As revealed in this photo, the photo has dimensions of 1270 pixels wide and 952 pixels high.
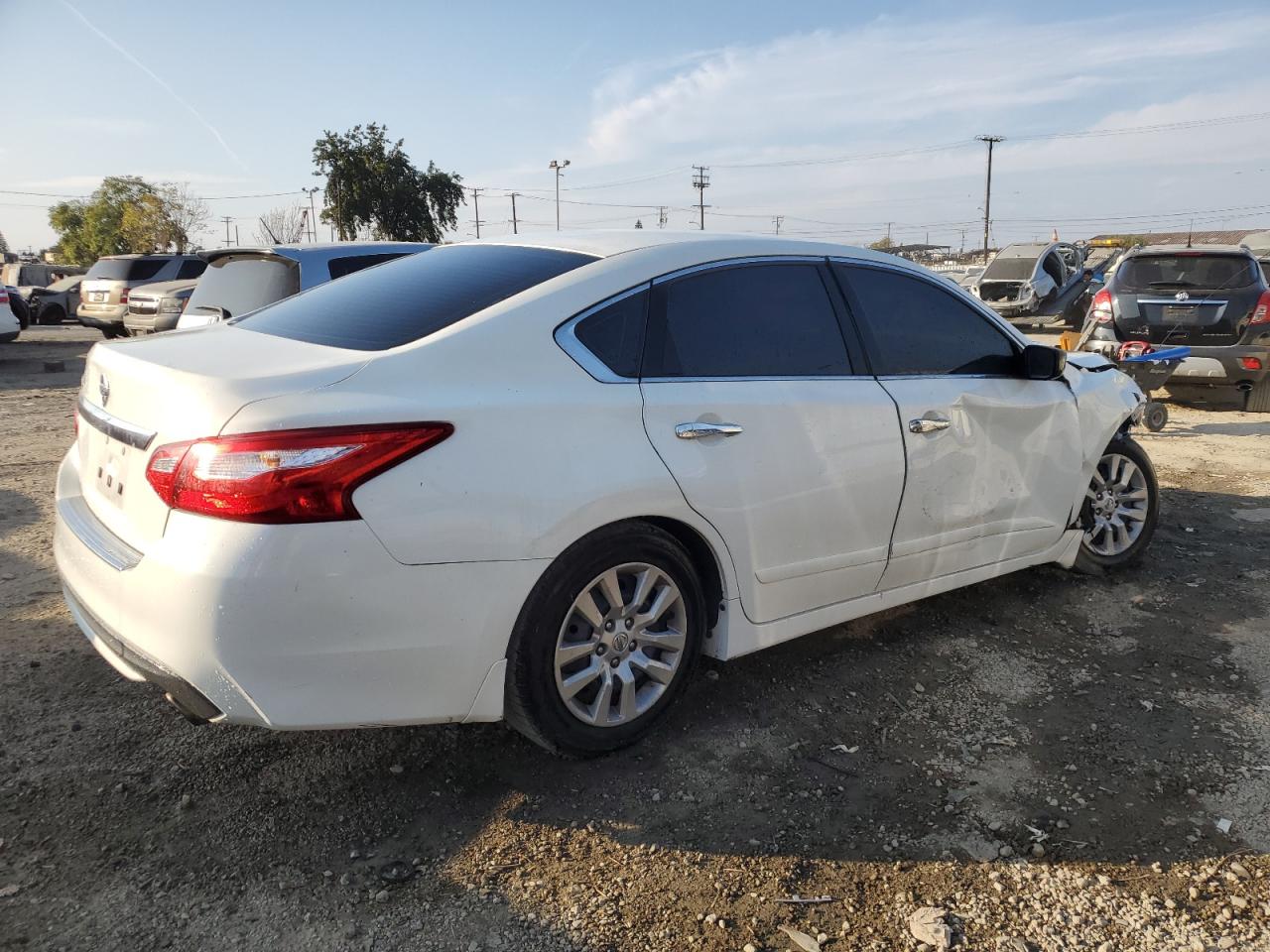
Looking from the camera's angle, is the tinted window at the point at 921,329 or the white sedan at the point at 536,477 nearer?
the white sedan at the point at 536,477

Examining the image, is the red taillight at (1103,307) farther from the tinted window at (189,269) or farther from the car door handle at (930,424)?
the tinted window at (189,269)

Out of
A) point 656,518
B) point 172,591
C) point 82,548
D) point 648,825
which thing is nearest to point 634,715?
point 648,825

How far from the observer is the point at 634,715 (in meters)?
2.97

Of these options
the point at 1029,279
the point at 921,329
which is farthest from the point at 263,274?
the point at 1029,279

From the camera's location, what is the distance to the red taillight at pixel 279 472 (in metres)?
2.24

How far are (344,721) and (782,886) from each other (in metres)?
1.20

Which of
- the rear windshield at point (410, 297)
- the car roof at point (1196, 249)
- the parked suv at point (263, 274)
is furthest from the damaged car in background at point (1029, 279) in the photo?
the rear windshield at point (410, 297)

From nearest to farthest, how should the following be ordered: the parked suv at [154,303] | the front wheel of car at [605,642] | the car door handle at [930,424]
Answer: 1. the front wheel of car at [605,642]
2. the car door handle at [930,424]
3. the parked suv at [154,303]

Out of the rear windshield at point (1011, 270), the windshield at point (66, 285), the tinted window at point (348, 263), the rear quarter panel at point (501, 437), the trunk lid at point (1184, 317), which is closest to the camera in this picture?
the rear quarter panel at point (501, 437)

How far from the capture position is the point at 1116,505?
15.6ft

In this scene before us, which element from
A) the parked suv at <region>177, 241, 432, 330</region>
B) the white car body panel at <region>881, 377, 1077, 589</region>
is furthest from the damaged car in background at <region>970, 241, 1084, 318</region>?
the white car body panel at <region>881, 377, 1077, 589</region>

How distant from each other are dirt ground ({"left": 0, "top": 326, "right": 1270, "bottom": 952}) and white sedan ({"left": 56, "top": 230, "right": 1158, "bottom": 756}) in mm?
317

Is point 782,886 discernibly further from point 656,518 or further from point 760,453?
point 760,453

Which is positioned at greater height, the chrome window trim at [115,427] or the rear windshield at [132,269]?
the rear windshield at [132,269]
